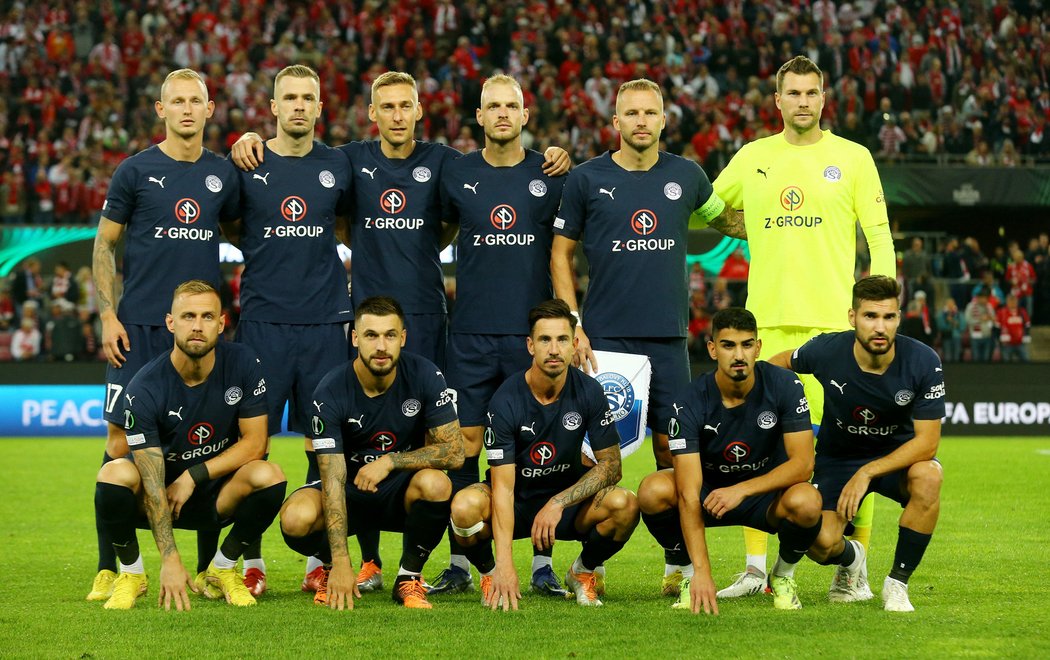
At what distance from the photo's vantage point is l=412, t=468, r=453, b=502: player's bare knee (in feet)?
19.5

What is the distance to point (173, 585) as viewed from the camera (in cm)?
567

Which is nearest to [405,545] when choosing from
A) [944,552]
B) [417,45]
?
[944,552]

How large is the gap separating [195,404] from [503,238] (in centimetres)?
178

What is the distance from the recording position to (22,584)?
650 cm

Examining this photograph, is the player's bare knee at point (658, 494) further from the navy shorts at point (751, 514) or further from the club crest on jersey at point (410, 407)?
the club crest on jersey at point (410, 407)

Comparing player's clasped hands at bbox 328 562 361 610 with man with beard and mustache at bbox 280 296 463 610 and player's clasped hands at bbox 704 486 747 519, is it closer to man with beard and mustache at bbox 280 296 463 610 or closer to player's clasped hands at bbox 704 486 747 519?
man with beard and mustache at bbox 280 296 463 610

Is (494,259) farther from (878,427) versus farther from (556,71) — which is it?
(556,71)

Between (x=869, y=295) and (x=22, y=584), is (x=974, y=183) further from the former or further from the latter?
(x=22, y=584)

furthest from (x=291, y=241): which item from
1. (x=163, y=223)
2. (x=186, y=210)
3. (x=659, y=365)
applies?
(x=659, y=365)

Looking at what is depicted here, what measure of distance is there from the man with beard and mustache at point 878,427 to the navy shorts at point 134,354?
317 cm

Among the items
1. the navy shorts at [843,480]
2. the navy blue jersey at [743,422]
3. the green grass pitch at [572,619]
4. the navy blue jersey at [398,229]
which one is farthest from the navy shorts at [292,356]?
the navy shorts at [843,480]

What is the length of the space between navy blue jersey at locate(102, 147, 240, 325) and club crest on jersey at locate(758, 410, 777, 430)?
2896mm

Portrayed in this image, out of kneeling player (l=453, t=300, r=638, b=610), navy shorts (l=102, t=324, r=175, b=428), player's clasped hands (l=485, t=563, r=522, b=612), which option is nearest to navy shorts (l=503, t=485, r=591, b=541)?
kneeling player (l=453, t=300, r=638, b=610)

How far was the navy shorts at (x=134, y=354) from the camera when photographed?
645 centimetres
